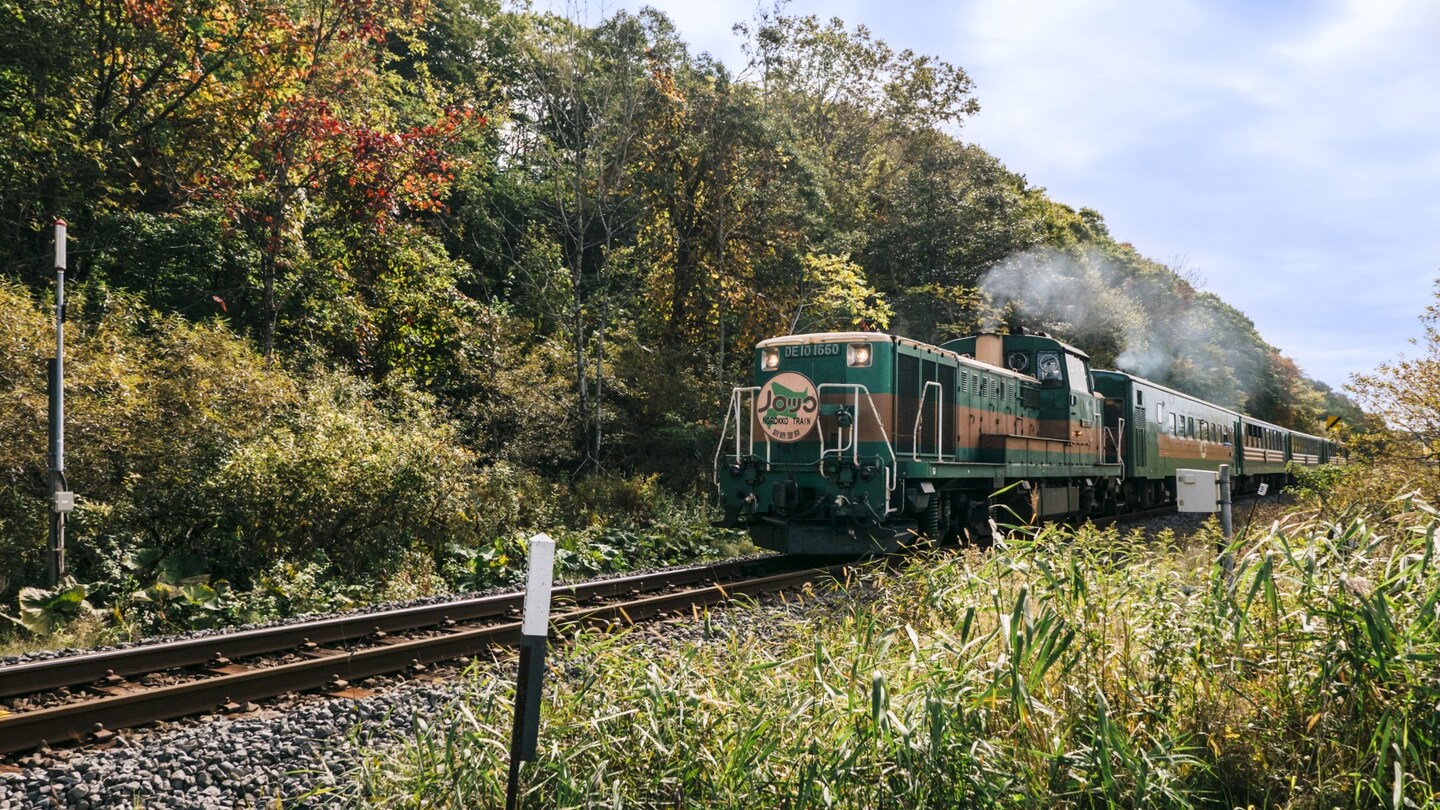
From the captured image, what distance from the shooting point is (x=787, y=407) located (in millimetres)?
11516

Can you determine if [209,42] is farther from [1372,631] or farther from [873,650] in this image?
[1372,631]

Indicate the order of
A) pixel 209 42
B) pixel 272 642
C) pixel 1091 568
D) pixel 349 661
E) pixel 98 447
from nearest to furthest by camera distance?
pixel 1091 568, pixel 349 661, pixel 272 642, pixel 98 447, pixel 209 42

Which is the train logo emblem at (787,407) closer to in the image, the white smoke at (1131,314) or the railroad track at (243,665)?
the railroad track at (243,665)

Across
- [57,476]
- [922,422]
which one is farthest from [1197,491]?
[57,476]

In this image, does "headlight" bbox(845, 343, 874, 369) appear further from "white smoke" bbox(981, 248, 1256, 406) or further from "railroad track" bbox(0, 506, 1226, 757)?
"white smoke" bbox(981, 248, 1256, 406)

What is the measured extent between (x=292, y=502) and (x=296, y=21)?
9.54 meters

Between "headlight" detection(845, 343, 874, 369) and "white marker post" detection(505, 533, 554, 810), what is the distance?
25.4 ft

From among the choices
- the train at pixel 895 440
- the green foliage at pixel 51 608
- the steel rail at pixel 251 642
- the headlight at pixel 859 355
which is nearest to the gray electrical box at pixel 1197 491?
the train at pixel 895 440

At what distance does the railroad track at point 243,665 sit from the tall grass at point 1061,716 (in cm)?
154

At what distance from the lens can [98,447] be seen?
10.3 metres

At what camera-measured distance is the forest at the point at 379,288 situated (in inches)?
411

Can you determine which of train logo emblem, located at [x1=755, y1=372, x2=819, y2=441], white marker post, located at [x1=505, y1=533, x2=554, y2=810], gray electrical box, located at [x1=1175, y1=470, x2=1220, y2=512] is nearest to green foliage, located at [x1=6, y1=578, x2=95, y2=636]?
white marker post, located at [x1=505, y1=533, x2=554, y2=810]

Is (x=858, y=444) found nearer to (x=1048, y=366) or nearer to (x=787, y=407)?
(x=787, y=407)

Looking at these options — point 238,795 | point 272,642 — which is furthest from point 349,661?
point 238,795
